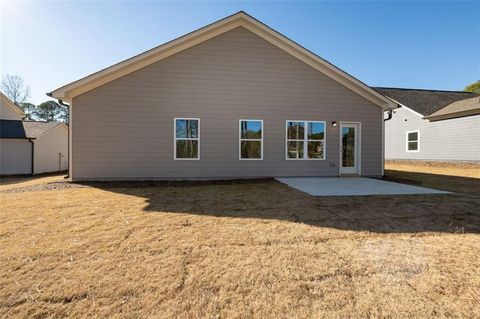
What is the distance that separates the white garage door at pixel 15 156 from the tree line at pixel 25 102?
17.9m

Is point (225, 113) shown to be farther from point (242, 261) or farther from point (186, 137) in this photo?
point (242, 261)

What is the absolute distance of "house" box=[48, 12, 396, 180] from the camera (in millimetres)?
8625

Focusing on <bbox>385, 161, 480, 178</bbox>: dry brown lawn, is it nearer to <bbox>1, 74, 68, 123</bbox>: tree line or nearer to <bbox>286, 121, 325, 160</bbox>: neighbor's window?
<bbox>286, 121, 325, 160</bbox>: neighbor's window

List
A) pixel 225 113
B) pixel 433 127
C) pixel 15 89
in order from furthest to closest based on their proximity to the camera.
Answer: pixel 15 89 → pixel 433 127 → pixel 225 113

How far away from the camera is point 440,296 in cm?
204

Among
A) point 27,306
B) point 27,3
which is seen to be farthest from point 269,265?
point 27,3

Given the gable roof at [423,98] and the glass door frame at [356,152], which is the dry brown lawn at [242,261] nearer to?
the glass door frame at [356,152]

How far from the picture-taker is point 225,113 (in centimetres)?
917

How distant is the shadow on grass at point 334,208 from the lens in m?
3.97

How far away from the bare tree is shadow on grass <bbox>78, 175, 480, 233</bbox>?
4122 cm

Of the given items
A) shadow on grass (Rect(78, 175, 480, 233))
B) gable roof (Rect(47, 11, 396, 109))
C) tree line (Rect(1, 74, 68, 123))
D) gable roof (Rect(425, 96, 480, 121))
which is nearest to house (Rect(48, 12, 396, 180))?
gable roof (Rect(47, 11, 396, 109))

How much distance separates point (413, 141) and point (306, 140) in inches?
539

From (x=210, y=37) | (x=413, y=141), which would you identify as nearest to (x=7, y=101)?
(x=210, y=37)

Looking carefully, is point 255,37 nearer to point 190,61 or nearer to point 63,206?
point 190,61
